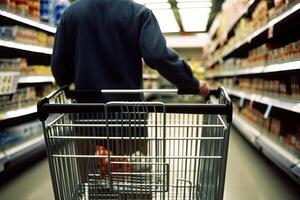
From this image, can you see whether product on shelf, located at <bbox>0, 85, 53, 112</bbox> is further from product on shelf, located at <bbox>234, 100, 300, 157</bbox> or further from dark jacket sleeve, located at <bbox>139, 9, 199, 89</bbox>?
product on shelf, located at <bbox>234, 100, 300, 157</bbox>

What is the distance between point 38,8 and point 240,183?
2.44m

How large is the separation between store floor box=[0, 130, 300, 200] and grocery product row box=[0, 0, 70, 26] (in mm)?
1359

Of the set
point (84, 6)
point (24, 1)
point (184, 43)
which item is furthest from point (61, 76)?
point (184, 43)

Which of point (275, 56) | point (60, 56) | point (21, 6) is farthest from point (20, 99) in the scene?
point (275, 56)

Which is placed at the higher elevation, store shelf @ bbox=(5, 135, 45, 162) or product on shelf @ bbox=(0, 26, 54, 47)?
product on shelf @ bbox=(0, 26, 54, 47)

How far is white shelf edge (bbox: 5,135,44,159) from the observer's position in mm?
2130

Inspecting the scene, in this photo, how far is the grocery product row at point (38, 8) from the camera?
2199mm

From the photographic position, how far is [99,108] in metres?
0.78

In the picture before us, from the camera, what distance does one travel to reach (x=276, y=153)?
6.46 feet

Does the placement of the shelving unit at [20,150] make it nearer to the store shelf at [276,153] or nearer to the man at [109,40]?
the man at [109,40]

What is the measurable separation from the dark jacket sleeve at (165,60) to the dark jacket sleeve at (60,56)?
0.37 metres

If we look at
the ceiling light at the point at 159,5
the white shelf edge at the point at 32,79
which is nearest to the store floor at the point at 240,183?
the white shelf edge at the point at 32,79

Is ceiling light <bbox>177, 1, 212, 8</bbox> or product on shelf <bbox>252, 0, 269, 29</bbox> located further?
ceiling light <bbox>177, 1, 212, 8</bbox>

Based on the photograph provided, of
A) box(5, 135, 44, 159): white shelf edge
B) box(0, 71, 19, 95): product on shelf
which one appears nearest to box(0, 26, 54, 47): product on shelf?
box(0, 71, 19, 95): product on shelf
